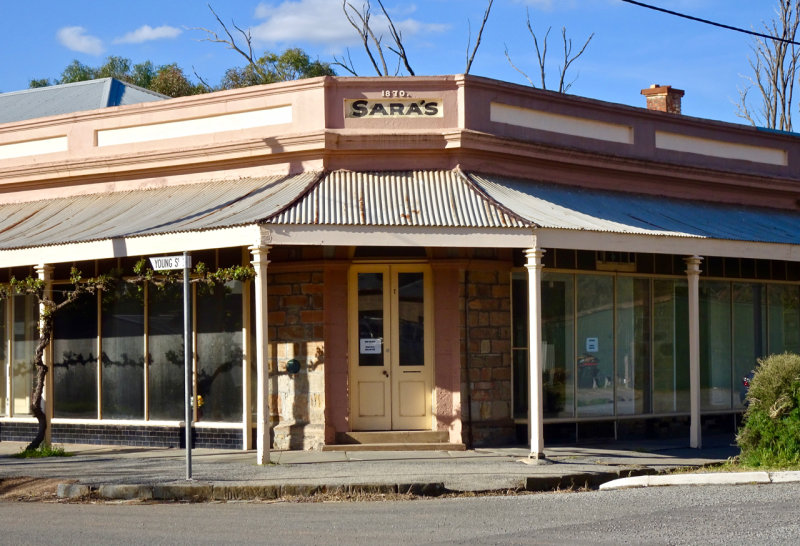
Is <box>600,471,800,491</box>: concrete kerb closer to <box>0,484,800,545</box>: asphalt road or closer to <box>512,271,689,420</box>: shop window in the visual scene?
<box>0,484,800,545</box>: asphalt road

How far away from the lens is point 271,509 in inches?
412

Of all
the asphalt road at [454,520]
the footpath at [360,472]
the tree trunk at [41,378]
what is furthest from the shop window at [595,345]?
the tree trunk at [41,378]

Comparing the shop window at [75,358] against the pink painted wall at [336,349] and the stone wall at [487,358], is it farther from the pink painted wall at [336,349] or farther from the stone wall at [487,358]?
the stone wall at [487,358]

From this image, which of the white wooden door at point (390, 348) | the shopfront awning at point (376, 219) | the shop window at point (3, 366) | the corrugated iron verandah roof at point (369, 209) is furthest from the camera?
the shop window at point (3, 366)

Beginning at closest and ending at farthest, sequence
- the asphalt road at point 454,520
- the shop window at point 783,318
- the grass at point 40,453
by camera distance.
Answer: the asphalt road at point 454,520, the grass at point 40,453, the shop window at point 783,318

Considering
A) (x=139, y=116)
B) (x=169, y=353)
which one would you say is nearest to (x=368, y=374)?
(x=169, y=353)

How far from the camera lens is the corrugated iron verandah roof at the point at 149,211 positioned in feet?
44.9

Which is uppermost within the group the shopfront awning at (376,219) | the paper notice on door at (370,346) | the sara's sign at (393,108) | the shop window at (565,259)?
the sara's sign at (393,108)

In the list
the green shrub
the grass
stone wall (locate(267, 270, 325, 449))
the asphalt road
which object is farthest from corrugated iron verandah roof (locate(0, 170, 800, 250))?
the asphalt road

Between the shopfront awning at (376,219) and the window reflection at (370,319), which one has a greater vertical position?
the shopfront awning at (376,219)

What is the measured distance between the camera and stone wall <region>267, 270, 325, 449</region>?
14648 mm

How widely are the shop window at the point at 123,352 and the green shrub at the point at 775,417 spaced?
8.61 metres

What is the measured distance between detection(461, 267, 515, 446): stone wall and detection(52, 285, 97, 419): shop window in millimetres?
5758

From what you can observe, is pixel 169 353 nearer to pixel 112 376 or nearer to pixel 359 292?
pixel 112 376
